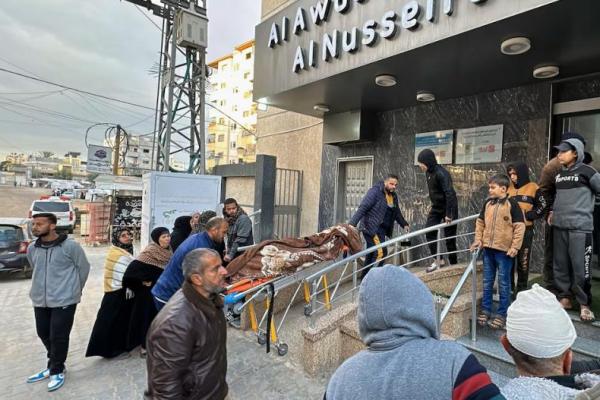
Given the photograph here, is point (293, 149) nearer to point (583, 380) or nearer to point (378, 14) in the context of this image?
point (378, 14)

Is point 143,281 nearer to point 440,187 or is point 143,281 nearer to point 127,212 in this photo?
point 440,187

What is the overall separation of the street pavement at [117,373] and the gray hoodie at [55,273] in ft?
2.73

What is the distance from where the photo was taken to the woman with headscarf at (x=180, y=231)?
5.09 m

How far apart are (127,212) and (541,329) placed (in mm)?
15613

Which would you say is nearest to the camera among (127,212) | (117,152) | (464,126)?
(464,126)

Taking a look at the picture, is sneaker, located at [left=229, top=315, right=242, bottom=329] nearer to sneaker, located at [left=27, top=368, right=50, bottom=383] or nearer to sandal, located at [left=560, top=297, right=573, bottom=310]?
sneaker, located at [left=27, top=368, right=50, bottom=383]

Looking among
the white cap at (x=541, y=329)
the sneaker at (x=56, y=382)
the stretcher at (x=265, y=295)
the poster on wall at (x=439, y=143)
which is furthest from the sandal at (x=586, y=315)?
the sneaker at (x=56, y=382)

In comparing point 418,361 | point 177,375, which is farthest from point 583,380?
point 177,375

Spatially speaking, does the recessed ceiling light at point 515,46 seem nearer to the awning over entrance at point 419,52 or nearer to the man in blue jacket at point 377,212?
the awning over entrance at point 419,52

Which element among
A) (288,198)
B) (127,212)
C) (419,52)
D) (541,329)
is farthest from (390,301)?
(127,212)

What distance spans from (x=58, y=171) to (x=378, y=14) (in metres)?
88.0

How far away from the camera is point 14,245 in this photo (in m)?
8.89

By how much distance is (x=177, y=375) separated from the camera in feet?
6.63

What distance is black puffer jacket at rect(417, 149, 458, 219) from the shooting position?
4.62 meters
